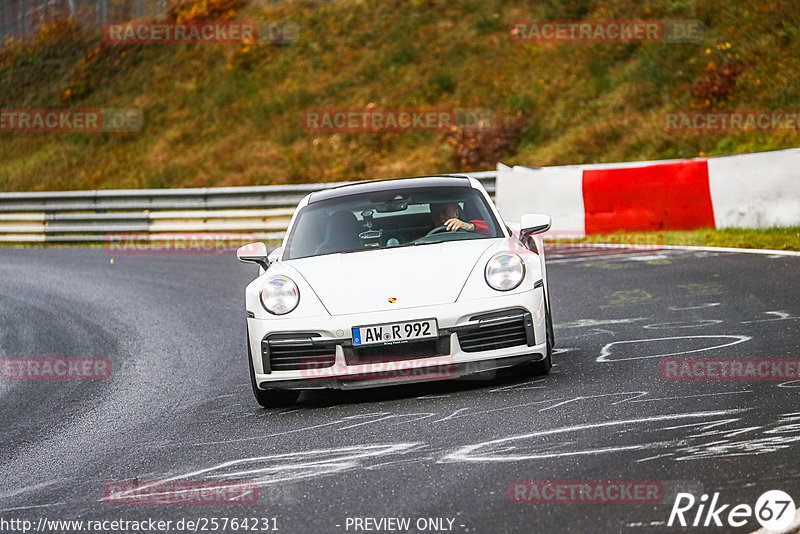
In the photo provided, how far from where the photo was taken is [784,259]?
12172 mm

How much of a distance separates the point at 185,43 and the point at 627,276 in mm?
28961

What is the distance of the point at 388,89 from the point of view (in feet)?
103

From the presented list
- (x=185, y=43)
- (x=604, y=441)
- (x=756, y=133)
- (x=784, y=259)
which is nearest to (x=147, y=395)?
(x=604, y=441)

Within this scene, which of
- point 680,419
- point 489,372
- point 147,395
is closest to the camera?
point 680,419

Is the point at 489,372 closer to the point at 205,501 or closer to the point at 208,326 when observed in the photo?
the point at 205,501

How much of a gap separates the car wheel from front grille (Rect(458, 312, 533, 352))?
1189 millimetres
